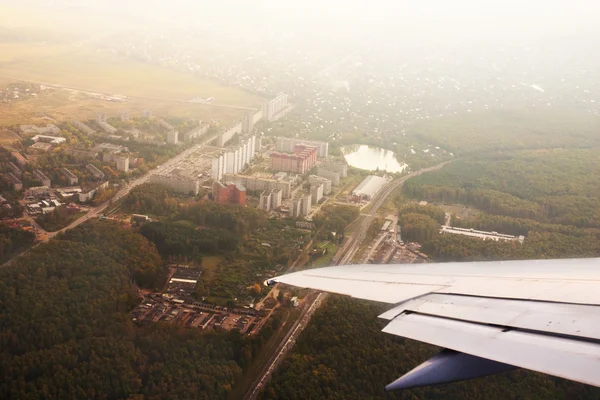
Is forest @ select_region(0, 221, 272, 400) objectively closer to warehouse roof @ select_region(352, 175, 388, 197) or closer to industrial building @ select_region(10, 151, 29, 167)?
industrial building @ select_region(10, 151, 29, 167)

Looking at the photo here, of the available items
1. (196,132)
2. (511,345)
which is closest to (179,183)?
(196,132)

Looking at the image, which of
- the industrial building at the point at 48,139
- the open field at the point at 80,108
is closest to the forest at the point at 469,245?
the open field at the point at 80,108

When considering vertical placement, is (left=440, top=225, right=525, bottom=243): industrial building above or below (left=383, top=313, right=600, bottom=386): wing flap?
below

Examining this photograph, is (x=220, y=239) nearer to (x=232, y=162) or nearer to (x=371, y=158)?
(x=232, y=162)

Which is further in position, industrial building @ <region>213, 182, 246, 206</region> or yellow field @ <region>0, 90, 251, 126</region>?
industrial building @ <region>213, 182, 246, 206</region>

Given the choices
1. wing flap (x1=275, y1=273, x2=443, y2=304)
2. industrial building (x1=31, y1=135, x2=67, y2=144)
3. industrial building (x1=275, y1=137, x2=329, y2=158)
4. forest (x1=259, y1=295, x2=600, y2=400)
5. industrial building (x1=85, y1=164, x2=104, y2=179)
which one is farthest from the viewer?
Answer: industrial building (x1=275, y1=137, x2=329, y2=158)

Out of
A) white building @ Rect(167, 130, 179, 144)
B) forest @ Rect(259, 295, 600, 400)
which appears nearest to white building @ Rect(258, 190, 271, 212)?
white building @ Rect(167, 130, 179, 144)

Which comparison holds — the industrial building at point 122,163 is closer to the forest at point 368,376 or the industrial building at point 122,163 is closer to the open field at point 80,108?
the open field at point 80,108
